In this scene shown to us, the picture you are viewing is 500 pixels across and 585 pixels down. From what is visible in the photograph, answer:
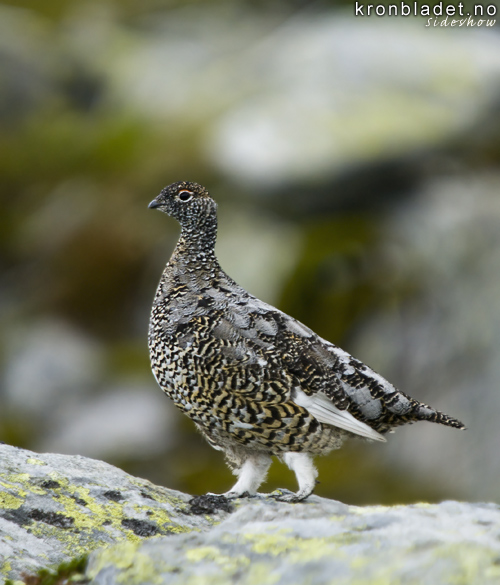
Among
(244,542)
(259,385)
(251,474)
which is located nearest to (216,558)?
(244,542)

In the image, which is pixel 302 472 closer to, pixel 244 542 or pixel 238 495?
pixel 238 495

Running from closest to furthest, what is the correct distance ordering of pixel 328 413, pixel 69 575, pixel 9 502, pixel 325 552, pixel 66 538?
1. pixel 325 552
2. pixel 69 575
3. pixel 66 538
4. pixel 9 502
5. pixel 328 413

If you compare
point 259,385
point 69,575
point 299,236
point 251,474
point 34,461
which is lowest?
point 69,575

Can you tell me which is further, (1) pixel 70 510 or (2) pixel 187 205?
(2) pixel 187 205

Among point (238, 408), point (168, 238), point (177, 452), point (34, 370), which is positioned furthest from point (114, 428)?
point (238, 408)

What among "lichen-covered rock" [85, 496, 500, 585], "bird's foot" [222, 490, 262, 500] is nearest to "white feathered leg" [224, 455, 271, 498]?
"bird's foot" [222, 490, 262, 500]
